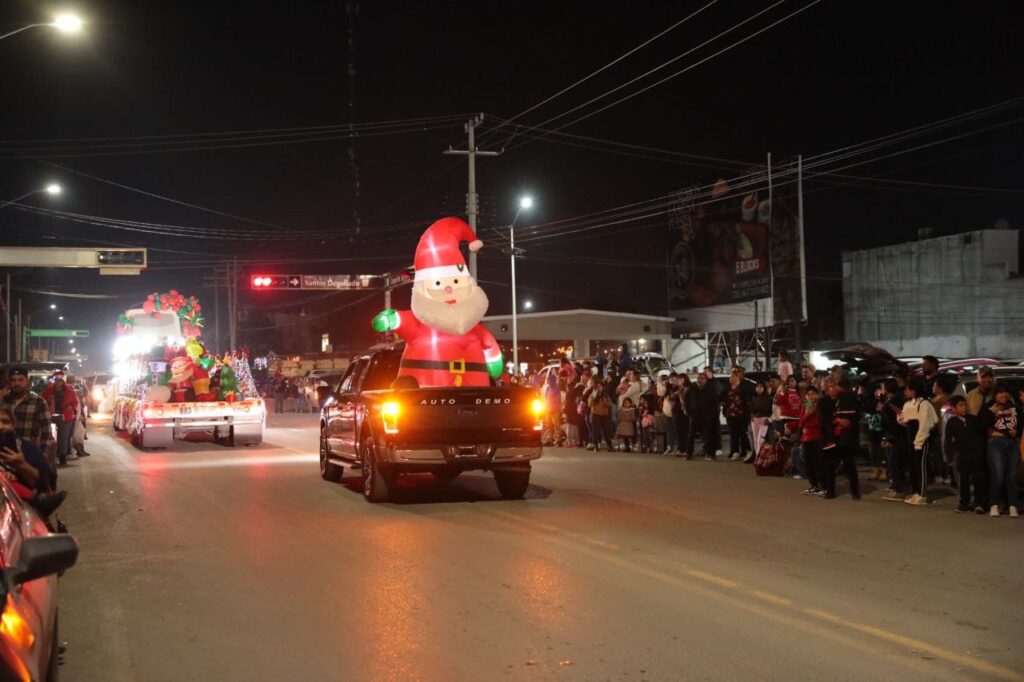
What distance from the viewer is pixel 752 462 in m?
19.3

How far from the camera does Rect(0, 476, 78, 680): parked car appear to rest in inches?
127

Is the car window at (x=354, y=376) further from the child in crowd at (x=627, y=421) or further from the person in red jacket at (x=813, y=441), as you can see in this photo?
the child in crowd at (x=627, y=421)

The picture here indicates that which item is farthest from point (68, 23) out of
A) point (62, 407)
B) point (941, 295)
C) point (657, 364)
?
point (941, 295)

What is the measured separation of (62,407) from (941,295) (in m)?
39.6

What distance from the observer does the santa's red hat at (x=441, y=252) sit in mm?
16109

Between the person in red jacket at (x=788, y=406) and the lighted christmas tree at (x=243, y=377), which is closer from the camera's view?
the person in red jacket at (x=788, y=406)

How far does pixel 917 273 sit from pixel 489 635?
47.4 metres

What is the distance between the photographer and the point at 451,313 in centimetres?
1566

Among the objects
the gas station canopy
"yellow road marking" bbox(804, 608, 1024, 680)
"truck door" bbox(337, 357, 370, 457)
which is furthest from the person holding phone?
the gas station canopy

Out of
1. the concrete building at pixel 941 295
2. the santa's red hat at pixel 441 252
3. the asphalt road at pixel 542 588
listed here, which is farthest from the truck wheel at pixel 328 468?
the concrete building at pixel 941 295

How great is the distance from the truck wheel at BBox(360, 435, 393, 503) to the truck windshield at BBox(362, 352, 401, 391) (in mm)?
1925

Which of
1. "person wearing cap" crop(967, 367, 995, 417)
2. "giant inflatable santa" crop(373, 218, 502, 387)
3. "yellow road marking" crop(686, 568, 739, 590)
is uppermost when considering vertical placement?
"giant inflatable santa" crop(373, 218, 502, 387)

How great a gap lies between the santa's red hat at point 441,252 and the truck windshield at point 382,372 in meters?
1.31

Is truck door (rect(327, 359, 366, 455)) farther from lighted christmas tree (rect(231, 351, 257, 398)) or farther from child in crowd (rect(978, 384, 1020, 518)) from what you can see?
lighted christmas tree (rect(231, 351, 257, 398))
